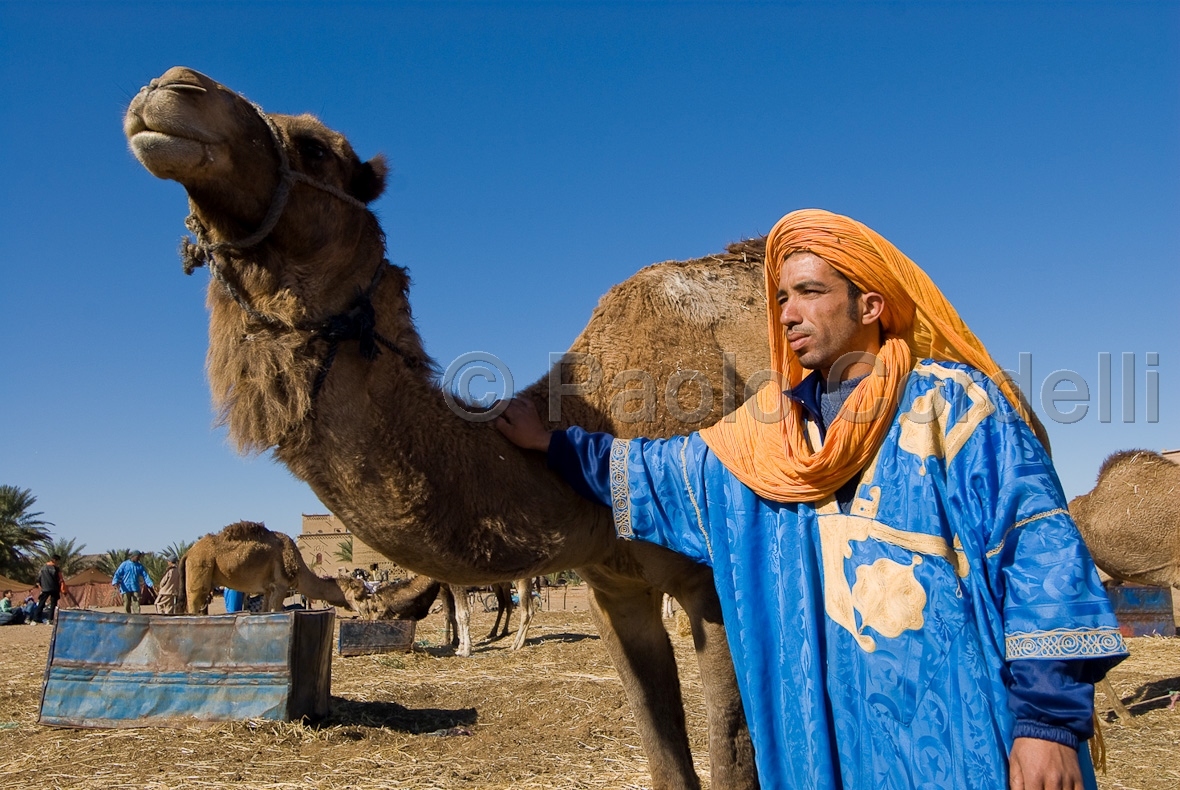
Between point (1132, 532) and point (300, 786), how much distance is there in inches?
330

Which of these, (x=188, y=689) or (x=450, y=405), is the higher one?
(x=450, y=405)

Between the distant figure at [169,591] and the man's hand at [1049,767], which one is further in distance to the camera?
the distant figure at [169,591]

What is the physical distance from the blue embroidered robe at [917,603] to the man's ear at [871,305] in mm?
188

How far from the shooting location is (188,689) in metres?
6.29

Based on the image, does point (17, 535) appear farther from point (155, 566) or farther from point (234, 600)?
point (234, 600)

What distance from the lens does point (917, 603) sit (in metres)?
1.86

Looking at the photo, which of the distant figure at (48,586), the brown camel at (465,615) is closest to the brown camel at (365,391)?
the brown camel at (465,615)

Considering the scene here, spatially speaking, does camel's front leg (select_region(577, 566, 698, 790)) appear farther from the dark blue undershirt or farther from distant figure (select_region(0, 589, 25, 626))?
distant figure (select_region(0, 589, 25, 626))

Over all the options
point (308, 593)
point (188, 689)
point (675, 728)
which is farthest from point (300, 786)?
point (308, 593)

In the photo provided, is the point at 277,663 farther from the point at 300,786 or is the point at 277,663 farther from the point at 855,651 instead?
the point at 855,651

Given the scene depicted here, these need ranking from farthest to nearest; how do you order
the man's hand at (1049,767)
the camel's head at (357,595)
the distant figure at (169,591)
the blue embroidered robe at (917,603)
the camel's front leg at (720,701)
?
the camel's head at (357,595), the distant figure at (169,591), the camel's front leg at (720,701), the blue embroidered robe at (917,603), the man's hand at (1049,767)

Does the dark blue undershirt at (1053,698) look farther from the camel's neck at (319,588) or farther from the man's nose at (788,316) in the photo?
the camel's neck at (319,588)

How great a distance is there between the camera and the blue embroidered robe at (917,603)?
1.71 metres

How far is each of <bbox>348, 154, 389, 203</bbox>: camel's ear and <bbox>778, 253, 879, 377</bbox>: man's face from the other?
1644mm
